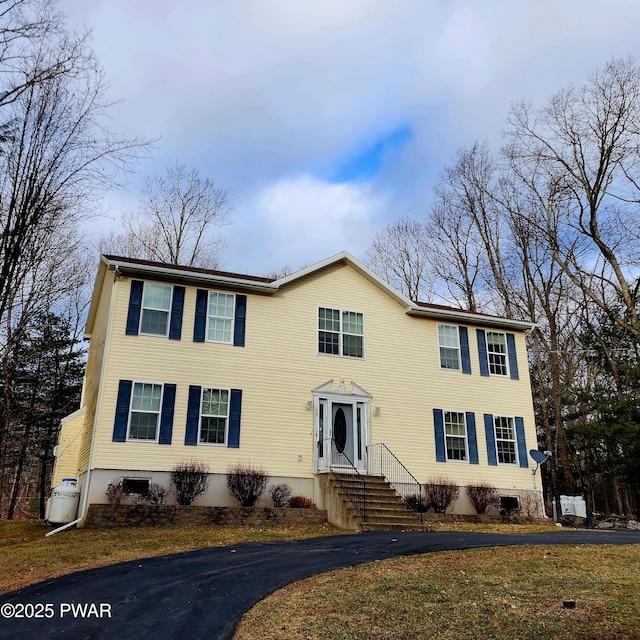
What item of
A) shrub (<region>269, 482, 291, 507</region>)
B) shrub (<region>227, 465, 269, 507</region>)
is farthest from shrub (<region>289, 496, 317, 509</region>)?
shrub (<region>227, 465, 269, 507</region>)

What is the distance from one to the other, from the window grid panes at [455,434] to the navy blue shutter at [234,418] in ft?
22.1

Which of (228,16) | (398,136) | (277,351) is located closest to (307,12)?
(228,16)

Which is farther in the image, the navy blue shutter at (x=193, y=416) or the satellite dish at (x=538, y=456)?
the satellite dish at (x=538, y=456)

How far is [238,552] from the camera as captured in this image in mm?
9773

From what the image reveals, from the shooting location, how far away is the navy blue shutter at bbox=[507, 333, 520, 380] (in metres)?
19.2

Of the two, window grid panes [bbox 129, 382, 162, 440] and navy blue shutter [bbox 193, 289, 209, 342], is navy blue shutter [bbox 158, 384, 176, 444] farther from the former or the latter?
navy blue shutter [bbox 193, 289, 209, 342]

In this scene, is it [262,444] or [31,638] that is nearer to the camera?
[31,638]

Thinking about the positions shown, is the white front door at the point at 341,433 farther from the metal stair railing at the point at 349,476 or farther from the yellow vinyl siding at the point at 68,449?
the yellow vinyl siding at the point at 68,449

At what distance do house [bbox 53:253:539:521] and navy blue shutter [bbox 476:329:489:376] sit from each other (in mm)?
76

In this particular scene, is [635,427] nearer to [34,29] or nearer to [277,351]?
[277,351]

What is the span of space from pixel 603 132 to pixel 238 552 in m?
20.0

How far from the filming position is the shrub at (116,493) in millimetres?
13398

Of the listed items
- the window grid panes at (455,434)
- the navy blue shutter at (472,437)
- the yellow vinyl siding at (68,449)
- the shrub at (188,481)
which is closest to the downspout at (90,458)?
the shrub at (188,481)

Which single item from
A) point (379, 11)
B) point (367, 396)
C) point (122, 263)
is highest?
point (379, 11)
